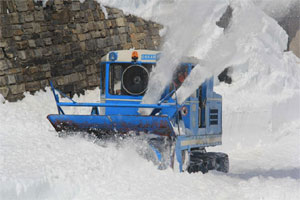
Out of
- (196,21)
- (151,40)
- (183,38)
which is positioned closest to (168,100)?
(183,38)

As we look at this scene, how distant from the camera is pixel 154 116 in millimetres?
9000

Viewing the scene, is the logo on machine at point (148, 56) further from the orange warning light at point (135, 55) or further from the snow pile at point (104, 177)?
the snow pile at point (104, 177)

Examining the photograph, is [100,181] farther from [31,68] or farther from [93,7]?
[93,7]

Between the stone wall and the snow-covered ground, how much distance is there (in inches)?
23.2

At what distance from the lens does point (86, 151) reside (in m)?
9.29

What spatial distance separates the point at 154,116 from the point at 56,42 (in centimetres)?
914

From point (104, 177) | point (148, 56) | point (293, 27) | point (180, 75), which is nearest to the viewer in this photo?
point (104, 177)

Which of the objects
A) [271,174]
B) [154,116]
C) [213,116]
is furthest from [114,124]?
[271,174]

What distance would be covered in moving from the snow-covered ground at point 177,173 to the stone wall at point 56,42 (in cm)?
59

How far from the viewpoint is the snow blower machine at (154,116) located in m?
9.34

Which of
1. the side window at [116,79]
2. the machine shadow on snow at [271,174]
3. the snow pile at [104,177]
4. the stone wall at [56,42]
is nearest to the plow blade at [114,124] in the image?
the snow pile at [104,177]

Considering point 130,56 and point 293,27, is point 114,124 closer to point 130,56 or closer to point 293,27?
point 130,56

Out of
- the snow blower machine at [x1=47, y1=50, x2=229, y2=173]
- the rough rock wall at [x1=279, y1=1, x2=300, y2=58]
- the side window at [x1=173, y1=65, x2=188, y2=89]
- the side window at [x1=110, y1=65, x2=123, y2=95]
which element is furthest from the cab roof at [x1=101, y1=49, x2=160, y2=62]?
the rough rock wall at [x1=279, y1=1, x2=300, y2=58]

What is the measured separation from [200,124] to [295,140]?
8758 millimetres
